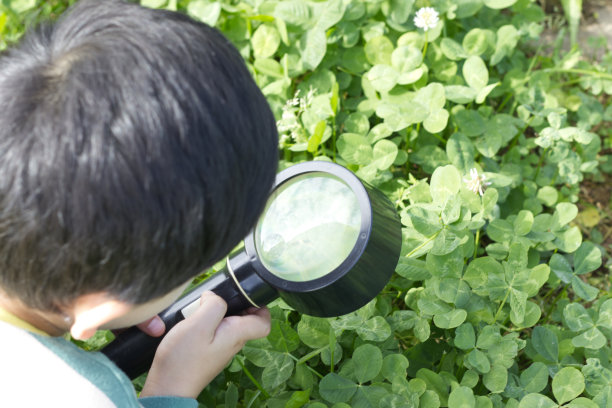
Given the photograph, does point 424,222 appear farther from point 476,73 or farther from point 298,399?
point 476,73

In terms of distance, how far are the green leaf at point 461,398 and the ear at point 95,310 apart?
82 centimetres

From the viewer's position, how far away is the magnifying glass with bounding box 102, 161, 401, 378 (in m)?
1.37

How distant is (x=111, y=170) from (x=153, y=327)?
23.3 inches

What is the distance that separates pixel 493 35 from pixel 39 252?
5.69 ft

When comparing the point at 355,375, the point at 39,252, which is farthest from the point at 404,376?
the point at 39,252

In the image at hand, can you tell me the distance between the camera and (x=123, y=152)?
3.20 ft

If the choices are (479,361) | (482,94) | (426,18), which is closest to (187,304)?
(479,361)

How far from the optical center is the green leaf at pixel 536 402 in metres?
1.59

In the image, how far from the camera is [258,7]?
2.37 metres

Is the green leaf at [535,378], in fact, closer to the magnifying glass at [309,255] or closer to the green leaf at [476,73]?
the magnifying glass at [309,255]

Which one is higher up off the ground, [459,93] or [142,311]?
[142,311]

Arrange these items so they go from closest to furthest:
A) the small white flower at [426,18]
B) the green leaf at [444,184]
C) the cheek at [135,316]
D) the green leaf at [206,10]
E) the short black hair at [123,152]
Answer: the short black hair at [123,152], the cheek at [135,316], the green leaf at [444,184], the small white flower at [426,18], the green leaf at [206,10]

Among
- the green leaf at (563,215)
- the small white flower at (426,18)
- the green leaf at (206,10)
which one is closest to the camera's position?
the green leaf at (563,215)

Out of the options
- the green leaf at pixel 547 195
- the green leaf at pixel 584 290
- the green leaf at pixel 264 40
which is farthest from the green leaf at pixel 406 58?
the green leaf at pixel 584 290
